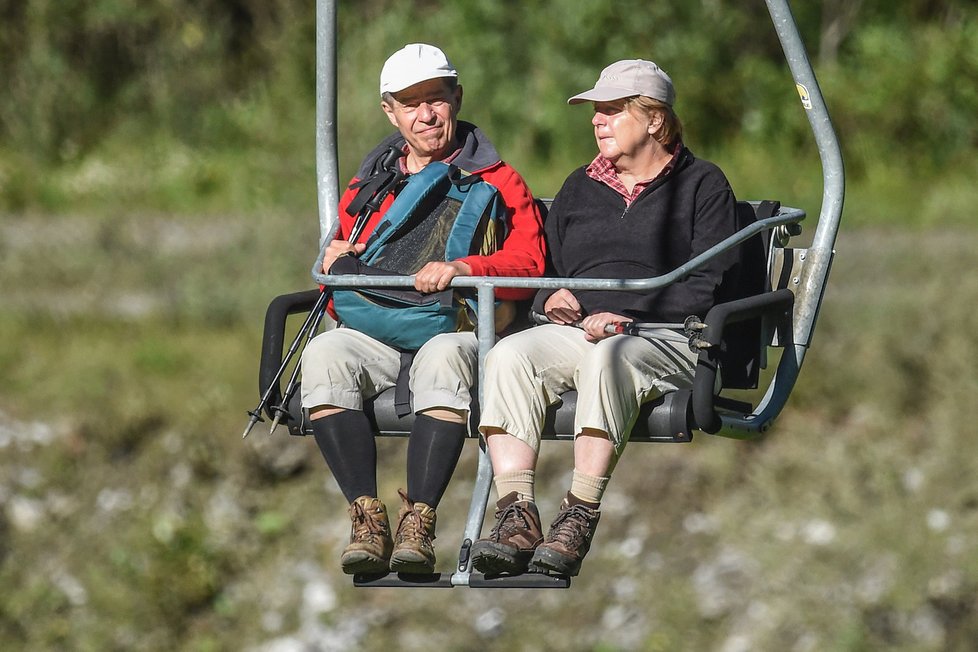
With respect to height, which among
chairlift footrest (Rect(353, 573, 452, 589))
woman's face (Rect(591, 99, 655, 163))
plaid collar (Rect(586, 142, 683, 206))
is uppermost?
woman's face (Rect(591, 99, 655, 163))

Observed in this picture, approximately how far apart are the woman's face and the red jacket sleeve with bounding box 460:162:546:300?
0.79 feet

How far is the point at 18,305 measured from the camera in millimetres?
20156

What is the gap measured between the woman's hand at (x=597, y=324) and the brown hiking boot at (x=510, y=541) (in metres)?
0.45

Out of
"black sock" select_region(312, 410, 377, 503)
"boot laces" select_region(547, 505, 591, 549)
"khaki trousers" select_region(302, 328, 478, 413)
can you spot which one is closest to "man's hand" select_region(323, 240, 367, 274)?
"khaki trousers" select_region(302, 328, 478, 413)

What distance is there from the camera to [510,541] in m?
4.82

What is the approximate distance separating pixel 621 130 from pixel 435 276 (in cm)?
64

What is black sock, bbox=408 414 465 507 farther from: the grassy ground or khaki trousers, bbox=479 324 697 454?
the grassy ground

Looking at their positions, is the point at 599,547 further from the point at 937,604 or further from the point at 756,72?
the point at 756,72

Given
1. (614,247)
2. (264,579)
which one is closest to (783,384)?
(614,247)

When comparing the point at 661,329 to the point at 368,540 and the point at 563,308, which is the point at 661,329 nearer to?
the point at 563,308

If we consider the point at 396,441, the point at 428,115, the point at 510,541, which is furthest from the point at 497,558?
the point at 396,441

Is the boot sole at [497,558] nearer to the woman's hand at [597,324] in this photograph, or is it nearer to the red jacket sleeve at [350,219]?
the woman's hand at [597,324]

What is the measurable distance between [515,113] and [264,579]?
5107mm

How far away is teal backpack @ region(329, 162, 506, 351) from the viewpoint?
5.15 meters
